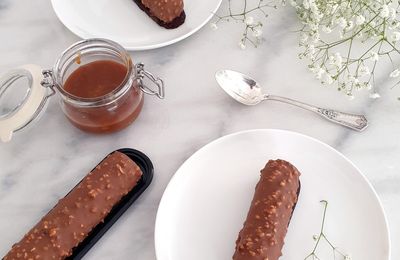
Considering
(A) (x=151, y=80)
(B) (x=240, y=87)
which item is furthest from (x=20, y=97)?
(B) (x=240, y=87)

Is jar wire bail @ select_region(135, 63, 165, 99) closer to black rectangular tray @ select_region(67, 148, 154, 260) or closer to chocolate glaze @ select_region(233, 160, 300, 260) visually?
black rectangular tray @ select_region(67, 148, 154, 260)

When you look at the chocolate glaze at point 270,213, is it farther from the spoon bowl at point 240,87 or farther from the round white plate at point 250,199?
the spoon bowl at point 240,87

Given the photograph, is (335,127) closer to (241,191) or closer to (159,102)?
(241,191)

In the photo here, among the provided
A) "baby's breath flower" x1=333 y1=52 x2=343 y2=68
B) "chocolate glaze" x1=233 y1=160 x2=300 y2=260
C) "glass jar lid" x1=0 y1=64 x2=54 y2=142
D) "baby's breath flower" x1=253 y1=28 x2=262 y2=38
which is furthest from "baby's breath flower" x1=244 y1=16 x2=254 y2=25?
"glass jar lid" x1=0 y1=64 x2=54 y2=142

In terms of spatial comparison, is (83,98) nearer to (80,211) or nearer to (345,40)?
(80,211)

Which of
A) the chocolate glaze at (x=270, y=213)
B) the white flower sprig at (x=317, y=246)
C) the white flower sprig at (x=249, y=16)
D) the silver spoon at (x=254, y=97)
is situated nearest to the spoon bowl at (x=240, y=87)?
the silver spoon at (x=254, y=97)
